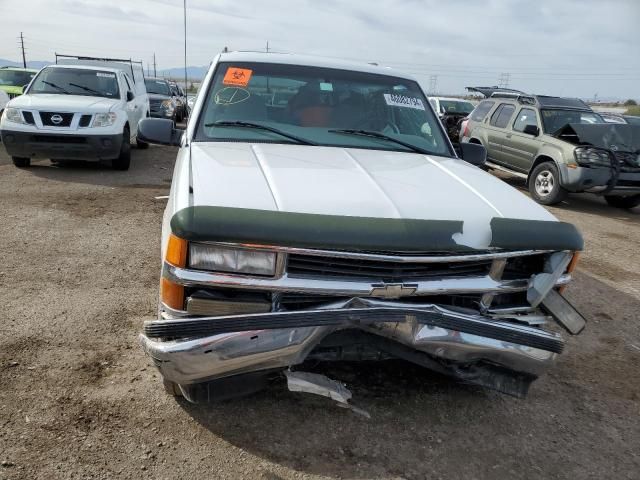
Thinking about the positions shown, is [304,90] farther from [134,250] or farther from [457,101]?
[457,101]

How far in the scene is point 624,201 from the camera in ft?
31.7

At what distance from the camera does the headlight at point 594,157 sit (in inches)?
335

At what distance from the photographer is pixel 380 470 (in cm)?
247

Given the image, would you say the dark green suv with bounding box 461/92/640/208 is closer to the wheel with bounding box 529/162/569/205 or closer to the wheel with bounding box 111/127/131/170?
the wheel with bounding box 529/162/569/205

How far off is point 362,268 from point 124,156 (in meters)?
7.85

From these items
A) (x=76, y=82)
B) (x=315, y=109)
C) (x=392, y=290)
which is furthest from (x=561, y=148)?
(x=76, y=82)

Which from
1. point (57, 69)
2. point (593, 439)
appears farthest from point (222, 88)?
point (57, 69)

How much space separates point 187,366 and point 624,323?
3.83m

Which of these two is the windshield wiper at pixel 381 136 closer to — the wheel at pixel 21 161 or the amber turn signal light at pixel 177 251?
the amber turn signal light at pixel 177 251

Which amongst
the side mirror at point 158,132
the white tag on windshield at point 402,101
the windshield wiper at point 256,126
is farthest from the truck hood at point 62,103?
the white tag on windshield at point 402,101

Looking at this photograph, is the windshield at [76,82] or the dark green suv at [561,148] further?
the windshield at [76,82]

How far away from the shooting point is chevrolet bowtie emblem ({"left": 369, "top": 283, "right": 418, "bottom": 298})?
237 cm

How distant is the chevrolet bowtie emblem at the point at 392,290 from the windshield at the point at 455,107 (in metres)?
15.8

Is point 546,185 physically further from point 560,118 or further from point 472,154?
point 472,154
